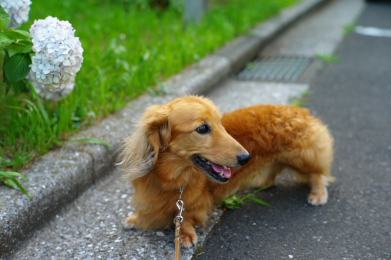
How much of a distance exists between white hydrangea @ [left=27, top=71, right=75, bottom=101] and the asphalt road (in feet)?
4.53

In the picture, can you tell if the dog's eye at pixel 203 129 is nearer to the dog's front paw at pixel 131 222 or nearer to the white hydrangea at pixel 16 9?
the dog's front paw at pixel 131 222

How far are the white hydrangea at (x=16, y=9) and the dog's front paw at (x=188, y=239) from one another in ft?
5.52

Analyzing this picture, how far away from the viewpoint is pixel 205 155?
2117mm

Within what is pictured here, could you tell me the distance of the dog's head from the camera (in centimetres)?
212

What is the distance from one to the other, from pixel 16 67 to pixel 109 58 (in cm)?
177

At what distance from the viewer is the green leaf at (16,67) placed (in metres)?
2.26

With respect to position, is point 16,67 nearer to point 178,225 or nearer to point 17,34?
point 17,34

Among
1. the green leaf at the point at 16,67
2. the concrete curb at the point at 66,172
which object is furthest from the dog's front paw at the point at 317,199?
the green leaf at the point at 16,67

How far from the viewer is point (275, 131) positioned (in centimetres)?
261

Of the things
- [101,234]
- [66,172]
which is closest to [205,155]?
[101,234]

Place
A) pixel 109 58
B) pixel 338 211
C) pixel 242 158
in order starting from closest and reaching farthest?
pixel 242 158, pixel 338 211, pixel 109 58

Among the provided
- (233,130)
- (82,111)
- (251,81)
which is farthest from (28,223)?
(251,81)

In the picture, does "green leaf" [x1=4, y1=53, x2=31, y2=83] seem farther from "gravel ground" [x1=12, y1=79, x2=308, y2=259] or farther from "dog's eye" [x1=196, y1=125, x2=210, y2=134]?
"dog's eye" [x1=196, y1=125, x2=210, y2=134]

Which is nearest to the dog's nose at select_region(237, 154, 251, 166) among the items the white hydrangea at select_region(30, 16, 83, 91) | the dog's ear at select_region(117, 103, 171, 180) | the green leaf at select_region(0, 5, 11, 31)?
the dog's ear at select_region(117, 103, 171, 180)
